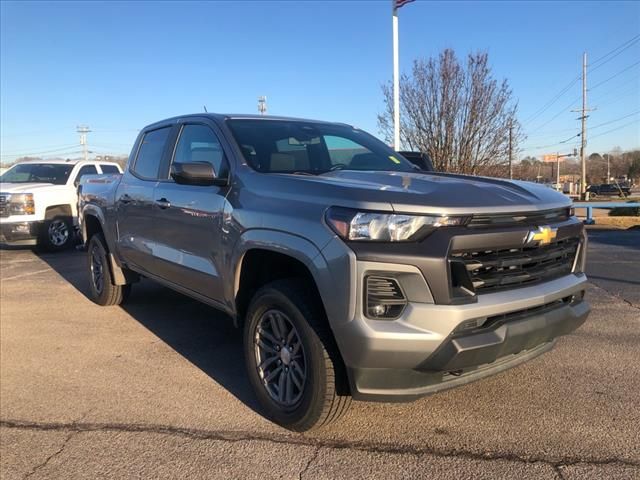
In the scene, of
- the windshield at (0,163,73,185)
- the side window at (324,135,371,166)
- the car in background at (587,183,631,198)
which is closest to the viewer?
the side window at (324,135,371,166)

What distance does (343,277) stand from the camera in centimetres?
265

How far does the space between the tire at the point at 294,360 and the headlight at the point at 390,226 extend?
54 cm

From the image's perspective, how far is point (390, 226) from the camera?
2.66 m

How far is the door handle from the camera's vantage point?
4412 mm

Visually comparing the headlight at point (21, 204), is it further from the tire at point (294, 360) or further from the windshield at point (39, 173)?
the tire at point (294, 360)

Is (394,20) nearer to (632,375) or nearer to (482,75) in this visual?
(482,75)

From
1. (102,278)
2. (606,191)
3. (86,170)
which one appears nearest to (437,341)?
(102,278)

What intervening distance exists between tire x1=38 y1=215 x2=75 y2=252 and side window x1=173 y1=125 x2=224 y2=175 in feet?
25.6

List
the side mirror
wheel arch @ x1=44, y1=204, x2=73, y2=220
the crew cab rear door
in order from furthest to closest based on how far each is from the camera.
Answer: wheel arch @ x1=44, y1=204, x2=73, y2=220 → the crew cab rear door → the side mirror

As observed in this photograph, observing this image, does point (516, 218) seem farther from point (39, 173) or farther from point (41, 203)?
point (39, 173)

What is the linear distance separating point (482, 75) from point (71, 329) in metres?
13.9

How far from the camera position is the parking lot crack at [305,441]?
2.80m

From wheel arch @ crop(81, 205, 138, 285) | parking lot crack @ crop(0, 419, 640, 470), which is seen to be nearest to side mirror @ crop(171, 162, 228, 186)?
parking lot crack @ crop(0, 419, 640, 470)

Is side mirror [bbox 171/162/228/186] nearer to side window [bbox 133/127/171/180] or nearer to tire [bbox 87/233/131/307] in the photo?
side window [bbox 133/127/171/180]
